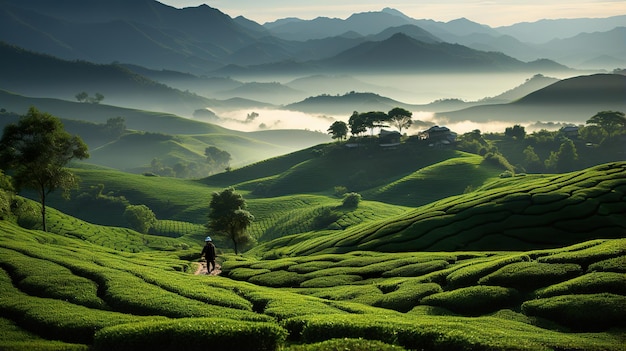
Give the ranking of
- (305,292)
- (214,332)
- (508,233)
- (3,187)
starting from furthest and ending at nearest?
(3,187)
(508,233)
(305,292)
(214,332)

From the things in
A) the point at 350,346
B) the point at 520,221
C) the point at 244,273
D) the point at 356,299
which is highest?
the point at 520,221

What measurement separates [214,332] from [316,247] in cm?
5525

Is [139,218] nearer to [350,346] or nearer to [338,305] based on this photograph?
[338,305]

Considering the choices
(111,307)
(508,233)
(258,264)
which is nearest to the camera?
(111,307)

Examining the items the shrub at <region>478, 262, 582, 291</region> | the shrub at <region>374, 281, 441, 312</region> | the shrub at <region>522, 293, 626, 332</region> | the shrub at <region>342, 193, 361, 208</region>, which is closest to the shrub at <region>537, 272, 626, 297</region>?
the shrub at <region>522, 293, 626, 332</region>

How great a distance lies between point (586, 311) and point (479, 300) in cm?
750

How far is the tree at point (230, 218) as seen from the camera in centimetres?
9100

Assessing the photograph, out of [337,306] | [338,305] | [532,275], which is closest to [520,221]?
[532,275]

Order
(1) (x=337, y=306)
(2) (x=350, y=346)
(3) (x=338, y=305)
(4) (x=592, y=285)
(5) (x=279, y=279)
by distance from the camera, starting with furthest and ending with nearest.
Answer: (5) (x=279, y=279) → (3) (x=338, y=305) → (1) (x=337, y=306) → (4) (x=592, y=285) → (2) (x=350, y=346)

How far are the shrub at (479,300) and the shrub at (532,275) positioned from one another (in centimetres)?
151

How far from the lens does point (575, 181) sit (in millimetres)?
65875

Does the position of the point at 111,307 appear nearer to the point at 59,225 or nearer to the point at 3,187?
the point at 3,187

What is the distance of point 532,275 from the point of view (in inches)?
1415

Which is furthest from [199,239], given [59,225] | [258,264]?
[258,264]
